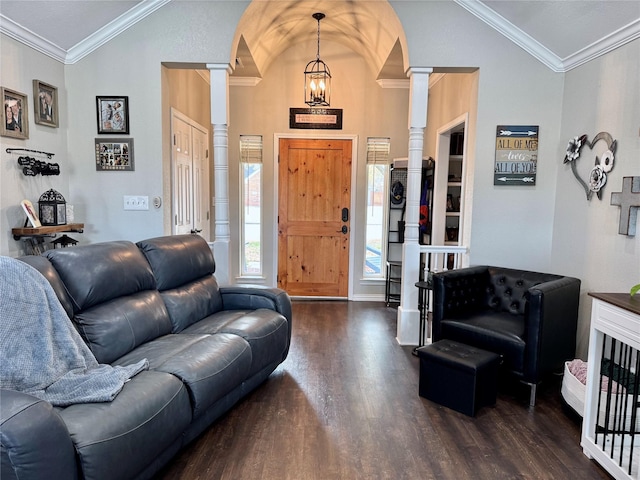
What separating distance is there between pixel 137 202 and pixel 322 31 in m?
2.88

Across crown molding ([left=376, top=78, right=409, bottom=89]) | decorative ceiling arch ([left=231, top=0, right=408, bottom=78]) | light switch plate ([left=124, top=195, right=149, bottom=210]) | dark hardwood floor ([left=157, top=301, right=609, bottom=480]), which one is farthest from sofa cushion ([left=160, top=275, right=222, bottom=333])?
crown molding ([left=376, top=78, right=409, bottom=89])

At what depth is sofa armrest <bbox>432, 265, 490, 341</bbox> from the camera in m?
2.92

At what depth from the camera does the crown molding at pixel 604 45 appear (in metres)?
2.53

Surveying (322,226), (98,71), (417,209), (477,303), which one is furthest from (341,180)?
(98,71)

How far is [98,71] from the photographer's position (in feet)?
10.9

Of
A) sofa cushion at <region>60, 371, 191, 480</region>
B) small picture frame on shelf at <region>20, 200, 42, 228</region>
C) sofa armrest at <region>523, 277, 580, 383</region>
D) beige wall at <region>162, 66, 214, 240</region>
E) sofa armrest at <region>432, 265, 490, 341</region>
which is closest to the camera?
sofa cushion at <region>60, 371, 191, 480</region>

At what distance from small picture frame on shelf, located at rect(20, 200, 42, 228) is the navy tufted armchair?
2.81m

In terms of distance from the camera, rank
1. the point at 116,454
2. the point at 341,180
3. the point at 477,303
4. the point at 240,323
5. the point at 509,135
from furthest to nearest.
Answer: the point at 341,180 < the point at 509,135 < the point at 477,303 < the point at 240,323 < the point at 116,454

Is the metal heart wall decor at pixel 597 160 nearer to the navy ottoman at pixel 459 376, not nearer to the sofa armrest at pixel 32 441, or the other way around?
the navy ottoman at pixel 459 376

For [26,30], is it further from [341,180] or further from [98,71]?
[341,180]

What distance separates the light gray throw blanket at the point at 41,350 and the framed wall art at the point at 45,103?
70.2 inches

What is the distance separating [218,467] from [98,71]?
3165 mm

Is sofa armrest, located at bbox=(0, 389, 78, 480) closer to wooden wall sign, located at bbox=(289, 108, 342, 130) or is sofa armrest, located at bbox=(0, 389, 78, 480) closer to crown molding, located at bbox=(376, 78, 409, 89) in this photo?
wooden wall sign, located at bbox=(289, 108, 342, 130)

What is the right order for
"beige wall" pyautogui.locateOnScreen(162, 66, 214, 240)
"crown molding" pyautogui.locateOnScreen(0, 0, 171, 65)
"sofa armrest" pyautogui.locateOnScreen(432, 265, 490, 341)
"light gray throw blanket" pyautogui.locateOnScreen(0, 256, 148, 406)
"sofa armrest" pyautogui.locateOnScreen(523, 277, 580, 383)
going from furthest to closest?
1. "beige wall" pyautogui.locateOnScreen(162, 66, 214, 240)
2. "crown molding" pyautogui.locateOnScreen(0, 0, 171, 65)
3. "sofa armrest" pyautogui.locateOnScreen(432, 265, 490, 341)
4. "sofa armrest" pyautogui.locateOnScreen(523, 277, 580, 383)
5. "light gray throw blanket" pyautogui.locateOnScreen(0, 256, 148, 406)
